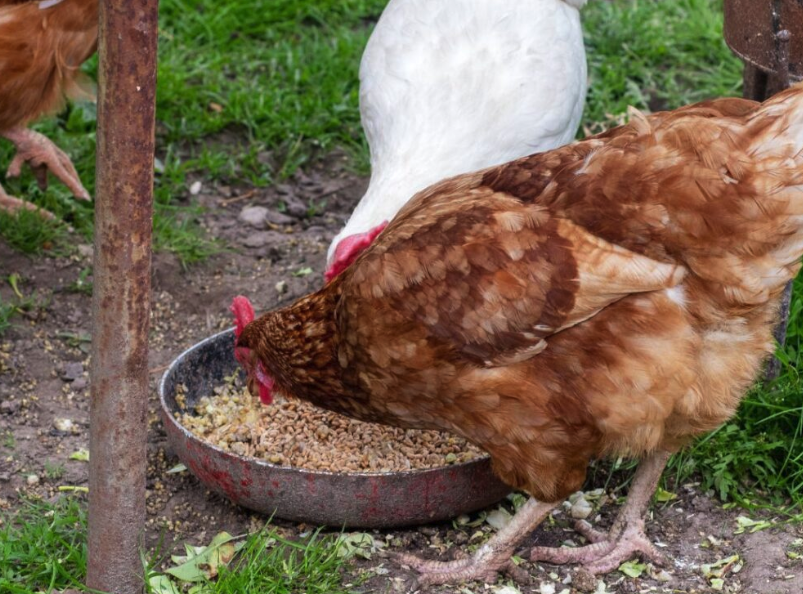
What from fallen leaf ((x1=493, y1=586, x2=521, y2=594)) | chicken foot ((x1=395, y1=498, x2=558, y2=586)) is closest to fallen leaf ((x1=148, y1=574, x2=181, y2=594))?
chicken foot ((x1=395, y1=498, x2=558, y2=586))

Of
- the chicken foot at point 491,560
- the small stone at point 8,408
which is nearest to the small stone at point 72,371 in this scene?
the small stone at point 8,408

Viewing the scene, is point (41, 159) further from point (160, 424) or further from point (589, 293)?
point (589, 293)

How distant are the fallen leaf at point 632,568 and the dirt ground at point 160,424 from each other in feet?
0.05

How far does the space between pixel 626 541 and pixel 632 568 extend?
78 millimetres

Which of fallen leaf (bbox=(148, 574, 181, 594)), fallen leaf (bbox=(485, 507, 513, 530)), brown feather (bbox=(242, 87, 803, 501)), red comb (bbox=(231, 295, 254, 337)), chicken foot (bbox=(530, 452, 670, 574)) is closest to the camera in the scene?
brown feather (bbox=(242, 87, 803, 501))

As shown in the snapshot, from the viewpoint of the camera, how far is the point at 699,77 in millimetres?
5453

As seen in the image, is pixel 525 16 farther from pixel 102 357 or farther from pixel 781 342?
pixel 102 357

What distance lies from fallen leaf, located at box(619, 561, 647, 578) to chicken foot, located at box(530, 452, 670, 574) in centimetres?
2

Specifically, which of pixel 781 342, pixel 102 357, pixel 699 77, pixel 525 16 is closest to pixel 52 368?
pixel 102 357

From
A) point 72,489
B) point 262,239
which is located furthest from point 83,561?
point 262,239

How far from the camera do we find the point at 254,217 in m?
4.84

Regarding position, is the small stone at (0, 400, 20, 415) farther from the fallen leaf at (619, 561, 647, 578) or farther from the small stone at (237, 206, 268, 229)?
the fallen leaf at (619, 561, 647, 578)

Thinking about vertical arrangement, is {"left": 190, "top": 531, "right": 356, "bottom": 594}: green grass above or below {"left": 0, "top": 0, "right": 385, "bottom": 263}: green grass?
below

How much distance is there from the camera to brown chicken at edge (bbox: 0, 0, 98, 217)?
13.3ft
